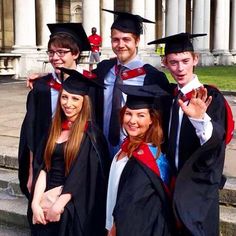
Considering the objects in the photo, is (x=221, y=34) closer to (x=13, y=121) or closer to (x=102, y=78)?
(x=13, y=121)

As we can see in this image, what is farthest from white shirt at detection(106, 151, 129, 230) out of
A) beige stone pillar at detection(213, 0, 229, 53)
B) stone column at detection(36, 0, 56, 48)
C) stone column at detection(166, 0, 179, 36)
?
beige stone pillar at detection(213, 0, 229, 53)

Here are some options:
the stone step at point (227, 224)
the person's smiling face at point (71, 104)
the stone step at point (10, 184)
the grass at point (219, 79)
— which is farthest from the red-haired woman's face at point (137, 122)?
the grass at point (219, 79)

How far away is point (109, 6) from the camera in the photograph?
23.5 metres

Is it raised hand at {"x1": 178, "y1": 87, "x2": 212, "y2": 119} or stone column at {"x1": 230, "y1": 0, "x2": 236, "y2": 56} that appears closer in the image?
raised hand at {"x1": 178, "y1": 87, "x2": 212, "y2": 119}

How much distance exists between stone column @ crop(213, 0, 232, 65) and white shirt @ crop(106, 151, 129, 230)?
33.1 m

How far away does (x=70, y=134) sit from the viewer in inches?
136

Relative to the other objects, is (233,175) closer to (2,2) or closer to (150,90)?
(150,90)

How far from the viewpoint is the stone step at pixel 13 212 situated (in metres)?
4.80

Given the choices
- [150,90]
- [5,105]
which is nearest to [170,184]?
[150,90]

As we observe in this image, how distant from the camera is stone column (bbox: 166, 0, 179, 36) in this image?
2869cm

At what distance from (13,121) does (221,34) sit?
29.7m

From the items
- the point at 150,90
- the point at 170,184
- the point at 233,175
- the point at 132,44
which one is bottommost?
the point at 233,175

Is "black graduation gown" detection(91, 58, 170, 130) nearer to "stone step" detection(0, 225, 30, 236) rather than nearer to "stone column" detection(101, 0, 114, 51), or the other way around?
"stone step" detection(0, 225, 30, 236)

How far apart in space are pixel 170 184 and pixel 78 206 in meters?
0.75
